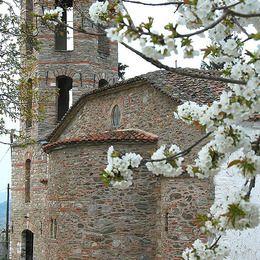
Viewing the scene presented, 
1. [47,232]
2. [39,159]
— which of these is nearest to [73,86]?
[39,159]

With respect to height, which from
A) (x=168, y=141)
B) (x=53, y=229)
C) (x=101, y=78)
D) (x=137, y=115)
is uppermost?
(x=101, y=78)

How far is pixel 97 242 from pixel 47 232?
7.52ft

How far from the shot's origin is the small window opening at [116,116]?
15319 millimetres

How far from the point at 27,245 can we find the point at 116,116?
992 cm

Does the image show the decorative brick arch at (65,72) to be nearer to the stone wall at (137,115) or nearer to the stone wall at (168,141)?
the stone wall at (137,115)

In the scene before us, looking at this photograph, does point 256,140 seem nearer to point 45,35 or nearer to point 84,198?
point 84,198

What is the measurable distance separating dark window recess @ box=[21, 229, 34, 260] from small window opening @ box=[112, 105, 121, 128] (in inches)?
363

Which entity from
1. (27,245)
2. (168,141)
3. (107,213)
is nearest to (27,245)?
(27,245)

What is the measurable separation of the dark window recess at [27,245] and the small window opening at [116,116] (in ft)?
30.2

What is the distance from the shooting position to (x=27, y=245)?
23.5 metres

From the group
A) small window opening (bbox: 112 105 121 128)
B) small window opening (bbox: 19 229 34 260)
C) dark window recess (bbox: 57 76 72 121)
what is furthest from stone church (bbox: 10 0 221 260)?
small window opening (bbox: 19 229 34 260)

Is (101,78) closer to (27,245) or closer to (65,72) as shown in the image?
(65,72)

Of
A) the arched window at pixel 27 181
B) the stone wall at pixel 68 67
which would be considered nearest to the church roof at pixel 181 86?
the stone wall at pixel 68 67

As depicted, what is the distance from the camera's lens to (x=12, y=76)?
38.9 feet
